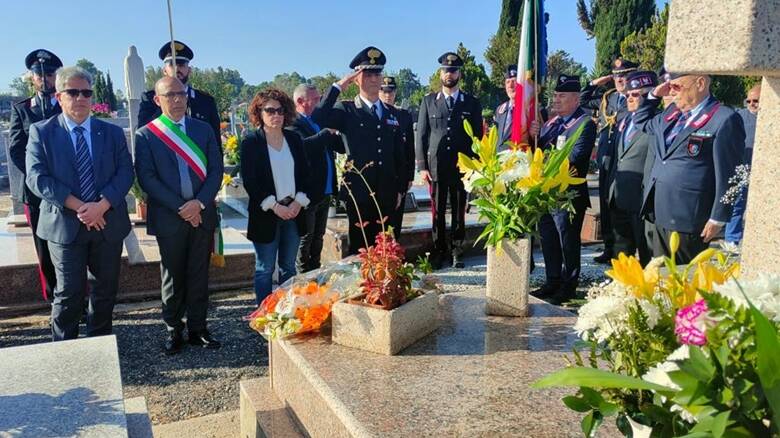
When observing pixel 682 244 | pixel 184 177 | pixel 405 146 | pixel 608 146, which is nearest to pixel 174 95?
pixel 184 177

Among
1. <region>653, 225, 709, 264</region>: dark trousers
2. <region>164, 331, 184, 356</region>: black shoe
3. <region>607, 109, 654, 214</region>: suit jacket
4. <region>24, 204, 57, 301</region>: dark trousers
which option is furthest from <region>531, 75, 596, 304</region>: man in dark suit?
<region>24, 204, 57, 301</region>: dark trousers

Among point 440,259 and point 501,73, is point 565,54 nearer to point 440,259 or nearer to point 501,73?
point 501,73

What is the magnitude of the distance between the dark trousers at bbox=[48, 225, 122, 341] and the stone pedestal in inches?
94.2

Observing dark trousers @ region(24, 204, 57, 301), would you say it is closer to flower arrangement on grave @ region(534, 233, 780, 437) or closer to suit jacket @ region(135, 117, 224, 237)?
suit jacket @ region(135, 117, 224, 237)

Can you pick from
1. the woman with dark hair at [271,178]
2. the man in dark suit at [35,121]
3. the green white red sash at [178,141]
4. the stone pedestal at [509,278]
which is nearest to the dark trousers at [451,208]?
the woman with dark hair at [271,178]

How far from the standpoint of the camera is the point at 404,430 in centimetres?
202

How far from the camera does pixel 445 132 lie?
235 inches

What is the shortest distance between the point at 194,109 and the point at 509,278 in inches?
123

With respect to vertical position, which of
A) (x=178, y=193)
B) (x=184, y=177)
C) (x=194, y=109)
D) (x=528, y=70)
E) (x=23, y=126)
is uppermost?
(x=528, y=70)

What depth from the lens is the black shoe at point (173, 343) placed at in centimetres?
420

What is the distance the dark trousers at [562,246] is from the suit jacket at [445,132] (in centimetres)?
127

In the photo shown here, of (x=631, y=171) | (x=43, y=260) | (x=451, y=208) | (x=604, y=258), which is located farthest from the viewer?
(x=604, y=258)

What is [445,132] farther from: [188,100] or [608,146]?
[188,100]

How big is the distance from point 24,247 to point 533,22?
488cm
